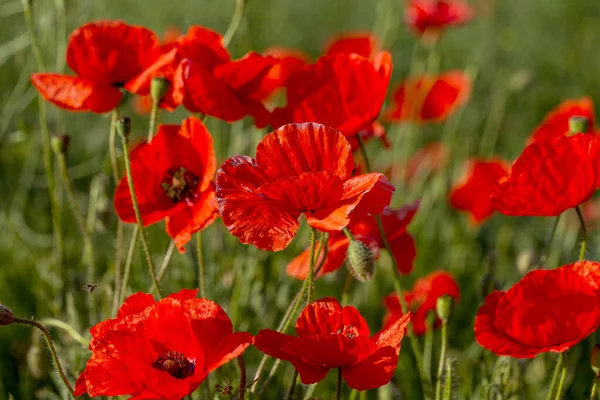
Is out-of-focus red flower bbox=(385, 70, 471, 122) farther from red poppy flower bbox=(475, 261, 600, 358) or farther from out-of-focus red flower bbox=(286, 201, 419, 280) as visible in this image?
red poppy flower bbox=(475, 261, 600, 358)

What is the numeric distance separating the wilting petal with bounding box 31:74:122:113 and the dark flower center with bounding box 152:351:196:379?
0.61m

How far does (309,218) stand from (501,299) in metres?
0.35

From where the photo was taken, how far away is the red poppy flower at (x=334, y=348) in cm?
125

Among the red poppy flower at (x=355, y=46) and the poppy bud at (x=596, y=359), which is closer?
the poppy bud at (x=596, y=359)

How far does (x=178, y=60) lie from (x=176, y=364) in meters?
0.65

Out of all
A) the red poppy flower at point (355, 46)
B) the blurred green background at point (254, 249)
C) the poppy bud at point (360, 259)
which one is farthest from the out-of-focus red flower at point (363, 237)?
the red poppy flower at point (355, 46)

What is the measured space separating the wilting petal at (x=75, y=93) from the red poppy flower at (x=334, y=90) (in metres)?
0.35

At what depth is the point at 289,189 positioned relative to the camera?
130 centimetres

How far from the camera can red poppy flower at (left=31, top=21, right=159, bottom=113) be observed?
174cm

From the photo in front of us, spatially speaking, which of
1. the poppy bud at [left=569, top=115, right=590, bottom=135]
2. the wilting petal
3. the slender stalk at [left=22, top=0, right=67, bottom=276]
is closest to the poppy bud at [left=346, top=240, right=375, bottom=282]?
the poppy bud at [left=569, top=115, right=590, bottom=135]

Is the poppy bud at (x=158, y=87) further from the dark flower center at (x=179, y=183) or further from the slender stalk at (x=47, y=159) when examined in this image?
the slender stalk at (x=47, y=159)

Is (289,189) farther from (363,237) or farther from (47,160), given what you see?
(47,160)

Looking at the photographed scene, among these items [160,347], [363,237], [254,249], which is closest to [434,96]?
[254,249]

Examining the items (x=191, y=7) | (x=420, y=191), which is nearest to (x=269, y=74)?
(x=420, y=191)
